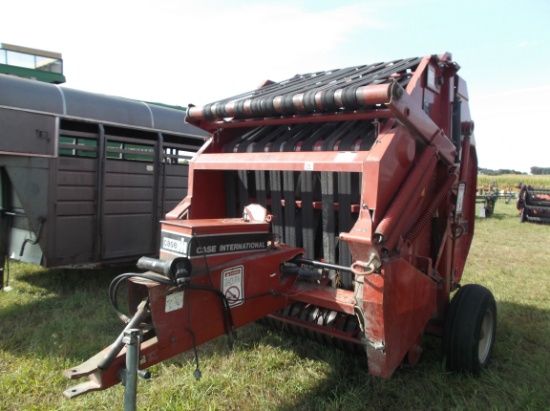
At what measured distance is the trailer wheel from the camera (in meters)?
3.14

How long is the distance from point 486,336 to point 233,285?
2284 mm

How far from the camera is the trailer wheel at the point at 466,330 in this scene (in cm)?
314

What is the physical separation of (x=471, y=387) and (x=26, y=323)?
397cm

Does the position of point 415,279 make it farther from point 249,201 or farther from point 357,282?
point 249,201

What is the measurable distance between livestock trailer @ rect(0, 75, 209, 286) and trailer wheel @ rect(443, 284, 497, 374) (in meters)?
3.96

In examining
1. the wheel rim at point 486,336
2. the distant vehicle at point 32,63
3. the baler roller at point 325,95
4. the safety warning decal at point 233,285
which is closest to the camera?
the safety warning decal at point 233,285

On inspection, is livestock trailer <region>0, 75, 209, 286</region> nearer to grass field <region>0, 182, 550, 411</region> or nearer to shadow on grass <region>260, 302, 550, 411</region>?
grass field <region>0, 182, 550, 411</region>

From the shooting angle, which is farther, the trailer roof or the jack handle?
the trailer roof

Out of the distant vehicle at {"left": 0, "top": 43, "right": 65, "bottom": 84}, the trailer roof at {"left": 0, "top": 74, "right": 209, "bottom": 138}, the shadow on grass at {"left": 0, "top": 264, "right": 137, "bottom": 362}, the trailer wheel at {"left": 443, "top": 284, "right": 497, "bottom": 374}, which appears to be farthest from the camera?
the distant vehicle at {"left": 0, "top": 43, "right": 65, "bottom": 84}

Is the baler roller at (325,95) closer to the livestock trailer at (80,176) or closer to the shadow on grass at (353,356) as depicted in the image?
the shadow on grass at (353,356)

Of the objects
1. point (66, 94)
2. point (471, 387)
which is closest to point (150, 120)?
point (66, 94)

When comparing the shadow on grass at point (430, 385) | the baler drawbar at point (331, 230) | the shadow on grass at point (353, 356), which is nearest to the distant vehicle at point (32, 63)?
the shadow on grass at point (353, 356)

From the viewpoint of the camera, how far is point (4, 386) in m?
3.02

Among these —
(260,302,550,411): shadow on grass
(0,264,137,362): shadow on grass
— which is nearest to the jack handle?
(260,302,550,411): shadow on grass
